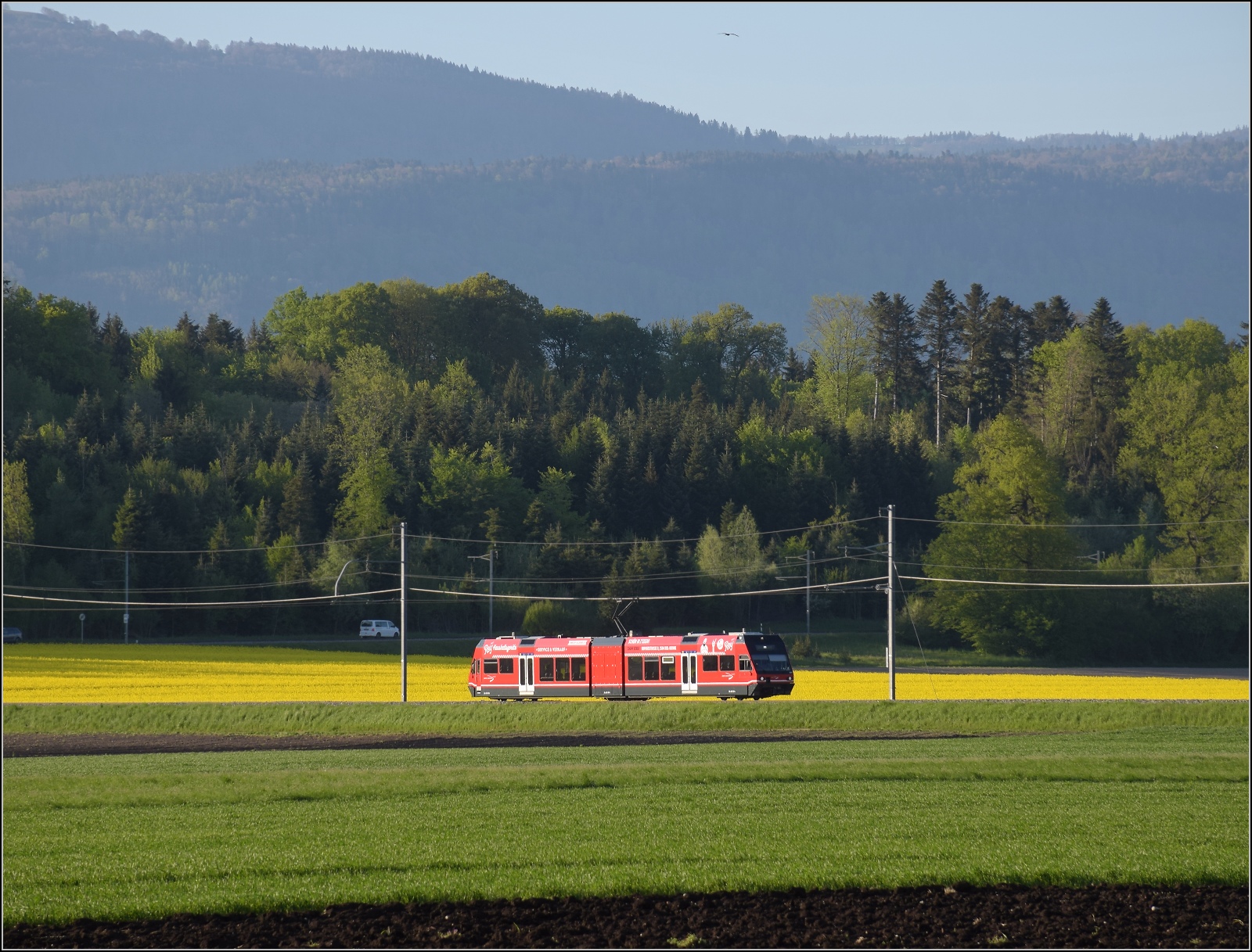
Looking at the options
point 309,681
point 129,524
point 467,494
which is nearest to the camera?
point 309,681

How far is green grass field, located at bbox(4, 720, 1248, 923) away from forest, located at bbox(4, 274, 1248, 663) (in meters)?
36.4

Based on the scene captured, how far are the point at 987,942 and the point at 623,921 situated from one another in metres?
3.34

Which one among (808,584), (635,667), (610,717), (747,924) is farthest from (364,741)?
(808,584)

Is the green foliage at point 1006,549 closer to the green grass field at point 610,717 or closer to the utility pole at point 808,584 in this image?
the utility pole at point 808,584

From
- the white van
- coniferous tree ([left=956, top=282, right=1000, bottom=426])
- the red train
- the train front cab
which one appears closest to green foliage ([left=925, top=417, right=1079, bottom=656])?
coniferous tree ([left=956, top=282, right=1000, bottom=426])

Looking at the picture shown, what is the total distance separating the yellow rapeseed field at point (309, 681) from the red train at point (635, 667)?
1.69 meters

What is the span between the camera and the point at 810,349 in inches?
4828

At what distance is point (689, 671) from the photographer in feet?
160

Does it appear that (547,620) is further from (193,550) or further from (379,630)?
(193,550)

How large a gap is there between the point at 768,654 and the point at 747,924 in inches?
1426

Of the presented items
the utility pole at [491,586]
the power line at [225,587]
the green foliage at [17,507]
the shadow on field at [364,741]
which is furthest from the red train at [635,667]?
the power line at [225,587]

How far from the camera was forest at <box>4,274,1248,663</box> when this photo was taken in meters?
75.1

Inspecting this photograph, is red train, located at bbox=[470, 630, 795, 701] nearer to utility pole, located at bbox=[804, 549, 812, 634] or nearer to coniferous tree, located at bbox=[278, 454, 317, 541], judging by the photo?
utility pole, located at bbox=[804, 549, 812, 634]

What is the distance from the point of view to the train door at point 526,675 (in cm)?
4978
